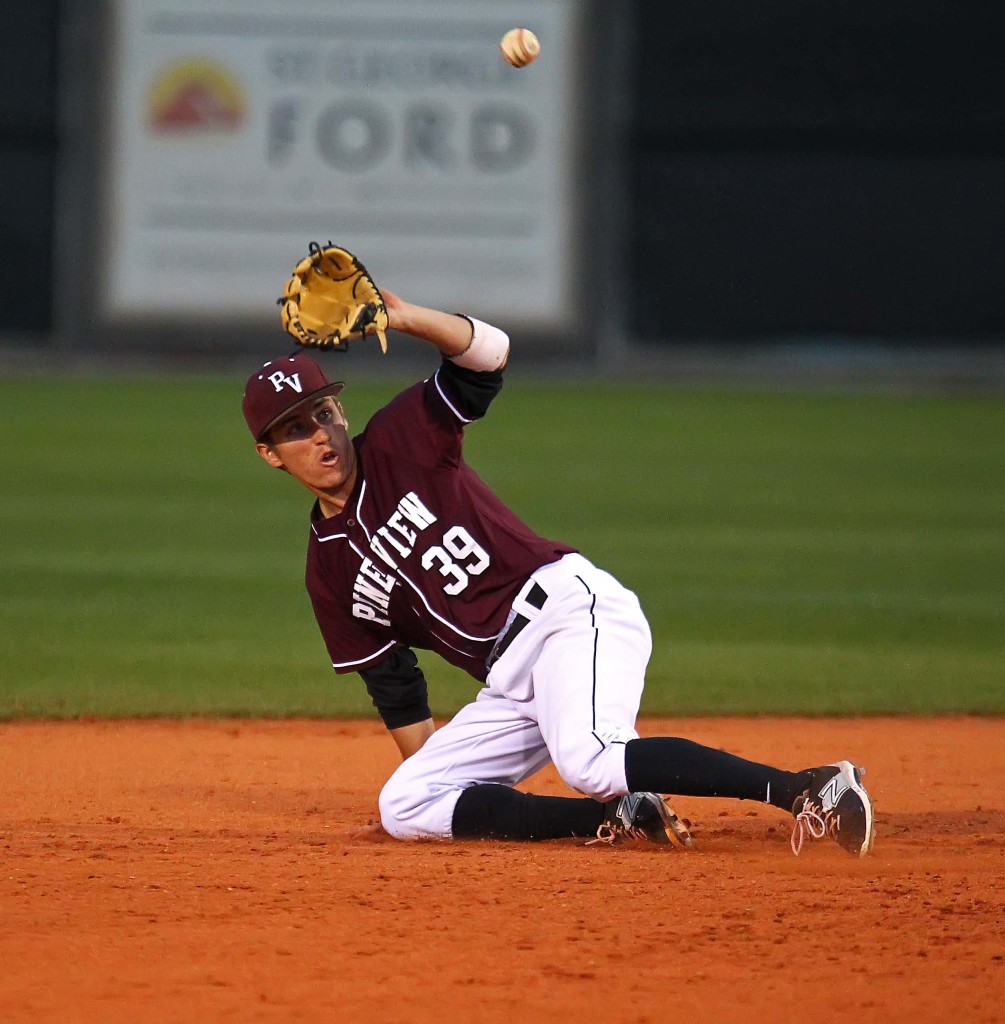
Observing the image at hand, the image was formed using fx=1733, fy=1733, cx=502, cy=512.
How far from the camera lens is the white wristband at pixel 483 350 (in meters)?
4.20

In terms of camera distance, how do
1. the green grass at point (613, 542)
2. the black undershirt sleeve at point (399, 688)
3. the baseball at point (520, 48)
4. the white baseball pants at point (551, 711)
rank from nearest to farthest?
the white baseball pants at point (551, 711) < the black undershirt sleeve at point (399, 688) < the baseball at point (520, 48) < the green grass at point (613, 542)

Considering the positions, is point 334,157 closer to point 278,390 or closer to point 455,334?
point 278,390

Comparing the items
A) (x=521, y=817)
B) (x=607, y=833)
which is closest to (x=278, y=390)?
(x=521, y=817)

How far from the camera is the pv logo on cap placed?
4.22 m

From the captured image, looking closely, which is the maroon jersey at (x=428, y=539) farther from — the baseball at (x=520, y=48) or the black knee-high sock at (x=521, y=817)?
the baseball at (x=520, y=48)

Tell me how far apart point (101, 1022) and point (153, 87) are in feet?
55.1

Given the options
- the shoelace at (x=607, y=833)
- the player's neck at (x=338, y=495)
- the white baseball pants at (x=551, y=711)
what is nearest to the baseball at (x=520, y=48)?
the player's neck at (x=338, y=495)

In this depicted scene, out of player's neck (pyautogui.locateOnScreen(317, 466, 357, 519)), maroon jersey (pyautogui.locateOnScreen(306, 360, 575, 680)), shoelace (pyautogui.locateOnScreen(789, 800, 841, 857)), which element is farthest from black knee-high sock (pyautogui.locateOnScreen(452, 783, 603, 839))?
player's neck (pyautogui.locateOnScreen(317, 466, 357, 519))

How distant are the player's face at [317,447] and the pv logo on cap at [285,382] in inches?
1.9

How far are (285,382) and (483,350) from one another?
490 mm

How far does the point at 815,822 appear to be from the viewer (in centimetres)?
401

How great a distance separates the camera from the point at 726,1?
1867 centimetres

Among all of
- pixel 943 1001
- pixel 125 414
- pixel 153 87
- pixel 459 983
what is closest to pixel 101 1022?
pixel 459 983

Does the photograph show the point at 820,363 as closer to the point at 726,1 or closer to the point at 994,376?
the point at 994,376
